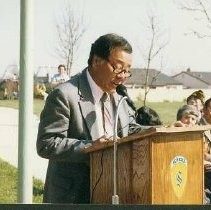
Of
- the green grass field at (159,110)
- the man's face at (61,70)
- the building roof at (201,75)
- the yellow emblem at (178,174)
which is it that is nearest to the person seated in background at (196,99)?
the man's face at (61,70)

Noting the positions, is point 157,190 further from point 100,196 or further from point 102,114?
point 102,114

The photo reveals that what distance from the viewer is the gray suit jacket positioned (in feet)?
12.0

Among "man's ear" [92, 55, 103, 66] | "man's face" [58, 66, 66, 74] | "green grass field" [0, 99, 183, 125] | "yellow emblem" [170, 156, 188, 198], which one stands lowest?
"yellow emblem" [170, 156, 188, 198]

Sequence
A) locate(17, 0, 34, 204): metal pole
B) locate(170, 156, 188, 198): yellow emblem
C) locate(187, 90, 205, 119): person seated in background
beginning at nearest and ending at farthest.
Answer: locate(170, 156, 188, 198): yellow emblem → locate(17, 0, 34, 204): metal pole → locate(187, 90, 205, 119): person seated in background

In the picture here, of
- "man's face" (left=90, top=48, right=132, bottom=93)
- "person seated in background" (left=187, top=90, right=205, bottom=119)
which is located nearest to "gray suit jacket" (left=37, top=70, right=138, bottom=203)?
"man's face" (left=90, top=48, right=132, bottom=93)

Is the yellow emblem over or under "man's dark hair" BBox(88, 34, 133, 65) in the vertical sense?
under

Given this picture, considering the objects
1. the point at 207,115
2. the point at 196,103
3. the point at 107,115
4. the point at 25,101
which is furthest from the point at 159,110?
the point at 107,115

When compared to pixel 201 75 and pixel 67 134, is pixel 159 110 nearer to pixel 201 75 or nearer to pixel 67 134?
pixel 67 134

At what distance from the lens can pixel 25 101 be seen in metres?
5.07

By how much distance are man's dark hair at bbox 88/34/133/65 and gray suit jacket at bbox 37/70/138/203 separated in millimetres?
267

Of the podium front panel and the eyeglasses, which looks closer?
the podium front panel

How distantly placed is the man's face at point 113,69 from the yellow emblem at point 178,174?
597 mm

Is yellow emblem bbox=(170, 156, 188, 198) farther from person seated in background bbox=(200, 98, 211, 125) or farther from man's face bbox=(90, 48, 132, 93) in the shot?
person seated in background bbox=(200, 98, 211, 125)

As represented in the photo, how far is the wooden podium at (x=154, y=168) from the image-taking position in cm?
314
